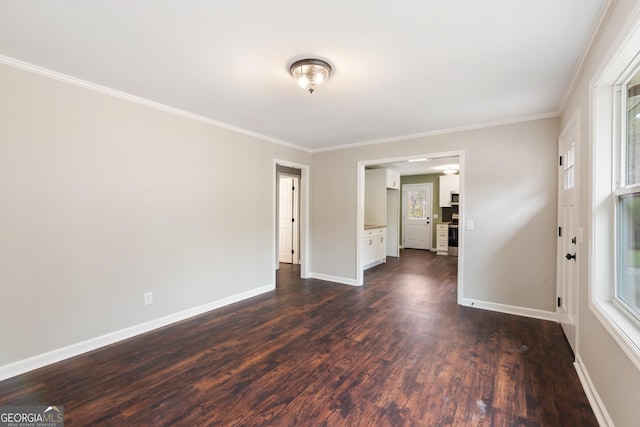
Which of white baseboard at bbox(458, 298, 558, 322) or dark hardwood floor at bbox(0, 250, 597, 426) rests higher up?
white baseboard at bbox(458, 298, 558, 322)

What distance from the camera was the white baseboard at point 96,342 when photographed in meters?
2.26

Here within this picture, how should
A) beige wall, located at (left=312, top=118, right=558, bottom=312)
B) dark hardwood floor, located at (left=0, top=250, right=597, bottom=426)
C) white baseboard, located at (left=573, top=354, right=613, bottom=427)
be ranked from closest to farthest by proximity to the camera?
white baseboard, located at (left=573, top=354, right=613, bottom=427)
dark hardwood floor, located at (left=0, top=250, right=597, bottom=426)
beige wall, located at (left=312, top=118, right=558, bottom=312)

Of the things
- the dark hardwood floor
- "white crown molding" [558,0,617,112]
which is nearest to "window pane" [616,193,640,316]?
the dark hardwood floor

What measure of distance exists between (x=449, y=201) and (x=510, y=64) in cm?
656

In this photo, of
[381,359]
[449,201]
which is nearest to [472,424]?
[381,359]

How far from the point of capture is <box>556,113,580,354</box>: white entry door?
2516 millimetres

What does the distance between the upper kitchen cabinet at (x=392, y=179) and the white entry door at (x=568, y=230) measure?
411 centimetres

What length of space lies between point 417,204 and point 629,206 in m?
7.69

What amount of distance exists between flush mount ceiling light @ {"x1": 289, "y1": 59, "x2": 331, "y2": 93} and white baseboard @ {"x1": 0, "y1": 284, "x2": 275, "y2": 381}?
2949mm

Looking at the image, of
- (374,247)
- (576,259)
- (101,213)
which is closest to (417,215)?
(374,247)

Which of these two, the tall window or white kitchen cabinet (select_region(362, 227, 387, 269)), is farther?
white kitchen cabinet (select_region(362, 227, 387, 269))

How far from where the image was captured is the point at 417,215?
9211 millimetres

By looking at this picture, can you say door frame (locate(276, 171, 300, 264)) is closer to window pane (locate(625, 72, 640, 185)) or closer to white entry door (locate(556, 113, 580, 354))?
white entry door (locate(556, 113, 580, 354))

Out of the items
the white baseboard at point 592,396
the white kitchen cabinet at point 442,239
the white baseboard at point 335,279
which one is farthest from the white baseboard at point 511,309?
the white kitchen cabinet at point 442,239
